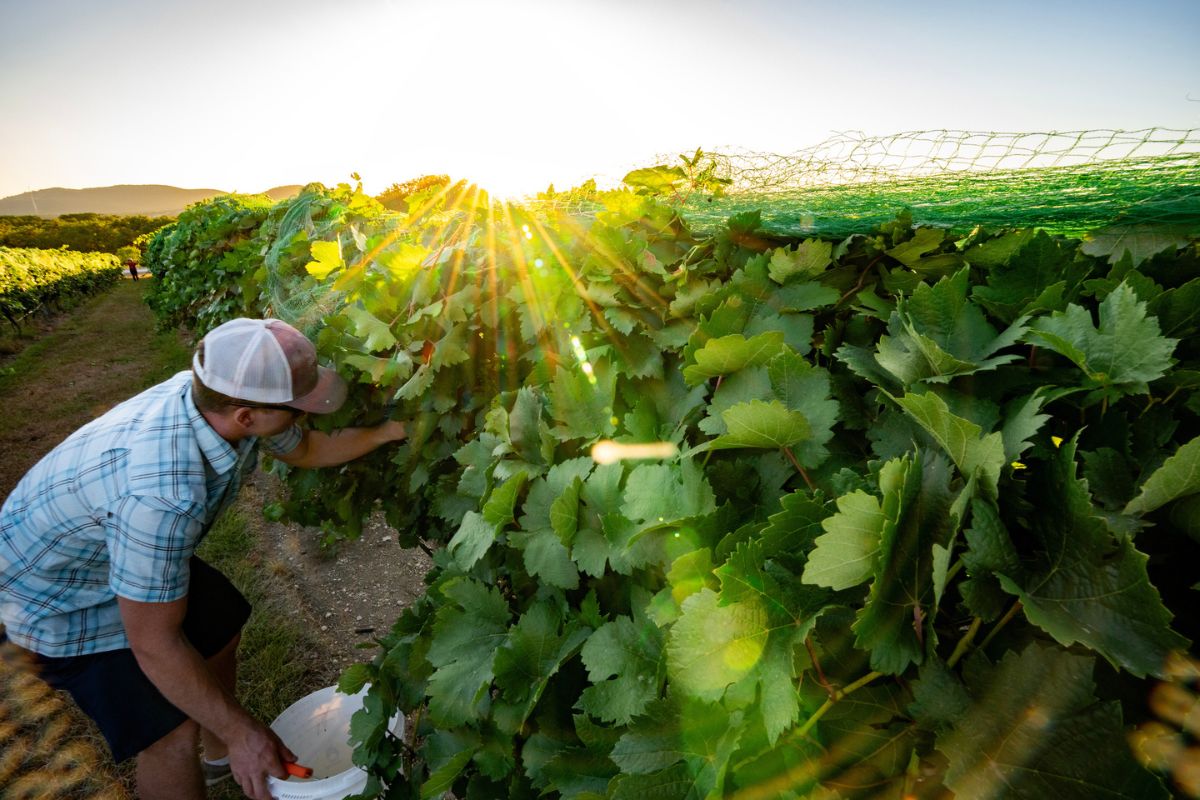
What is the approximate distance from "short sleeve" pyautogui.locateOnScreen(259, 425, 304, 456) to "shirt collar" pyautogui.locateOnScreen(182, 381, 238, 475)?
0.37 metres

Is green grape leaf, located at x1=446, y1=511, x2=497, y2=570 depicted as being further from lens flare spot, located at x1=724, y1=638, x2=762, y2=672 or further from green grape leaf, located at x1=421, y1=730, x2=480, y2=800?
lens flare spot, located at x1=724, y1=638, x2=762, y2=672

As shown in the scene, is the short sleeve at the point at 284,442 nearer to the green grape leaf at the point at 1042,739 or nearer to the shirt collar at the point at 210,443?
the shirt collar at the point at 210,443

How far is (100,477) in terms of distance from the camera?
2.29m

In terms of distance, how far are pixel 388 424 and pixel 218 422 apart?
28.6 inches

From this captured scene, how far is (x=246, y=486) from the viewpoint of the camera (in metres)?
6.85

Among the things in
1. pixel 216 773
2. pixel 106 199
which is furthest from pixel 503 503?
pixel 106 199

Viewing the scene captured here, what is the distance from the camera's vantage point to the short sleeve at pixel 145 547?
2154 millimetres

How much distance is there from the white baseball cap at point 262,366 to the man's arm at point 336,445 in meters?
0.28

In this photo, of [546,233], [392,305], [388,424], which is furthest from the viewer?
[388,424]

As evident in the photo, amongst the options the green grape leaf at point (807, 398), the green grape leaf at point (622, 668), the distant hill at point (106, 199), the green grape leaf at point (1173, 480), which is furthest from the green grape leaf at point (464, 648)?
the distant hill at point (106, 199)

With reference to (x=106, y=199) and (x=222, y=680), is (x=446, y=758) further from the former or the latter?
(x=106, y=199)

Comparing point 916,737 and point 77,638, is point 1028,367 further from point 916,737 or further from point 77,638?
point 77,638

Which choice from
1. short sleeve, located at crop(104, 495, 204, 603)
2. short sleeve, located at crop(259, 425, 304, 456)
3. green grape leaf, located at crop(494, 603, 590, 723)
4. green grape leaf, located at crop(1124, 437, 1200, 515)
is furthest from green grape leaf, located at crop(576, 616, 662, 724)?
short sleeve, located at crop(259, 425, 304, 456)

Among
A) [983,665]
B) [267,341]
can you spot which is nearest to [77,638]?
[267,341]
